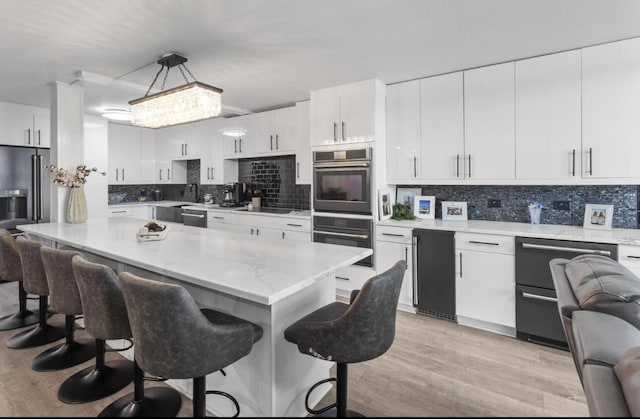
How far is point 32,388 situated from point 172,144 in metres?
4.71

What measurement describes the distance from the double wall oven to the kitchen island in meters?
1.48

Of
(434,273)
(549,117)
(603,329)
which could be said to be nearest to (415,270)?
(434,273)

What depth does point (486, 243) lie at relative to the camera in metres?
3.01

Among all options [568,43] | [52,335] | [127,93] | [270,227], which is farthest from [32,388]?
[568,43]

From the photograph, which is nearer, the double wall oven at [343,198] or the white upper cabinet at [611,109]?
the white upper cabinet at [611,109]

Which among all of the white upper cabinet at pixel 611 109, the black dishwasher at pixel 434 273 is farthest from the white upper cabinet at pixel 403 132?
the white upper cabinet at pixel 611 109

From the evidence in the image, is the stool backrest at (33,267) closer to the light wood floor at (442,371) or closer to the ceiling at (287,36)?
the light wood floor at (442,371)

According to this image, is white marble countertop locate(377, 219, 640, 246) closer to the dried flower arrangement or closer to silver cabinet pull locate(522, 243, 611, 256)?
silver cabinet pull locate(522, 243, 611, 256)

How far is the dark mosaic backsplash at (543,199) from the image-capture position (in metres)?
2.94

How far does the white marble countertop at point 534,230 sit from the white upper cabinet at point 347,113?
104 centimetres

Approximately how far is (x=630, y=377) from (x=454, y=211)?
2.89 metres

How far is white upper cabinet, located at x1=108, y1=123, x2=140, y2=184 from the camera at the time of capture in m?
5.77

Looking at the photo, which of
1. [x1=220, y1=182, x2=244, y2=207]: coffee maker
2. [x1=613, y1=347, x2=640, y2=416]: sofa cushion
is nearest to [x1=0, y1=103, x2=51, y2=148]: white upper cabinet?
[x1=220, y1=182, x2=244, y2=207]: coffee maker

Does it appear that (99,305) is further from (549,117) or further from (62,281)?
(549,117)
